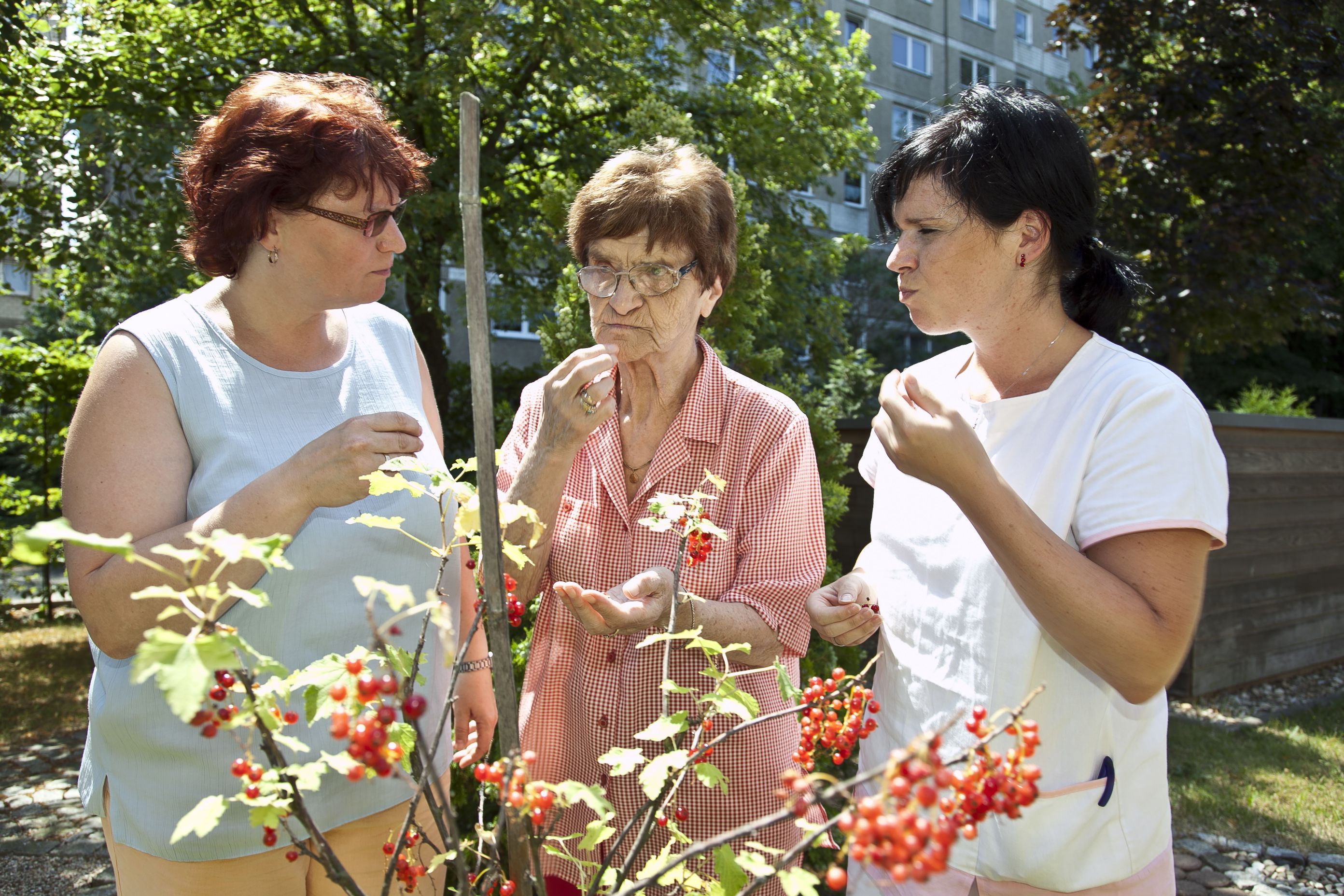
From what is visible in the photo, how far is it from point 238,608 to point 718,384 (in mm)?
1099

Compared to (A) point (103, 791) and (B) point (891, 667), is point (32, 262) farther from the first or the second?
(B) point (891, 667)

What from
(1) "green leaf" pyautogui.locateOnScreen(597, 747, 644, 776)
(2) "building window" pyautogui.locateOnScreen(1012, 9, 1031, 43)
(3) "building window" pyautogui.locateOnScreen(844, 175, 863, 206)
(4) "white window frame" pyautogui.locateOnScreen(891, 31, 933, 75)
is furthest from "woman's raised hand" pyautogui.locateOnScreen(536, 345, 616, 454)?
(2) "building window" pyautogui.locateOnScreen(1012, 9, 1031, 43)

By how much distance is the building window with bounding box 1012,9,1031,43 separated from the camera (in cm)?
3421

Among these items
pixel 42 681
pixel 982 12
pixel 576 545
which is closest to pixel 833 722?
pixel 576 545

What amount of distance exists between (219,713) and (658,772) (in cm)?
46

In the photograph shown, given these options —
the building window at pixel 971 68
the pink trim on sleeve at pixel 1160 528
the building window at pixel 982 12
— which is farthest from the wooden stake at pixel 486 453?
the building window at pixel 982 12

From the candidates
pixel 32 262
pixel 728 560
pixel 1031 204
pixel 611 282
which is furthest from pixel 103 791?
pixel 32 262

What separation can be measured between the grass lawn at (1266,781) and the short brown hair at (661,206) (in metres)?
4.47

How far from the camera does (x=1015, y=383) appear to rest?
1908 mm

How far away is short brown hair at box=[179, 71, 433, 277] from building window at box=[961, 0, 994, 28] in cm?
3529

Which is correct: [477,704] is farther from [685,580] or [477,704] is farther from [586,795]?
[586,795]

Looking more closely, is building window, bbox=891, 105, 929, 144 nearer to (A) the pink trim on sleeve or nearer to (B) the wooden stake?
(A) the pink trim on sleeve

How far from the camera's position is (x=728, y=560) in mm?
2090

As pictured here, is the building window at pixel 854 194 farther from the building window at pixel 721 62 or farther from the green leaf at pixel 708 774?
the green leaf at pixel 708 774
